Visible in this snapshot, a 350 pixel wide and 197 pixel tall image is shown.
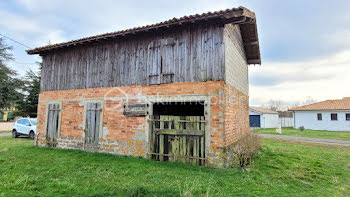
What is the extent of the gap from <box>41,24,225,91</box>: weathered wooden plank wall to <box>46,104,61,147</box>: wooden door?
104 centimetres

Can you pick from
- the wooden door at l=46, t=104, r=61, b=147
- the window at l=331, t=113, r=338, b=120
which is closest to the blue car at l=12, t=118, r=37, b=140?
the wooden door at l=46, t=104, r=61, b=147

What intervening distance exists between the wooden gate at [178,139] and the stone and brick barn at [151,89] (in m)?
0.03

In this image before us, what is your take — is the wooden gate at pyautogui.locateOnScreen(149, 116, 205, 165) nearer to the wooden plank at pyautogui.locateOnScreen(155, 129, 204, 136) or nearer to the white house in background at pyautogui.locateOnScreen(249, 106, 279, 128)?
the wooden plank at pyautogui.locateOnScreen(155, 129, 204, 136)

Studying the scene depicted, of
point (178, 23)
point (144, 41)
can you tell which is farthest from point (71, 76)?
point (178, 23)

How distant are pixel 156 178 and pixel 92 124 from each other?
15.1 ft

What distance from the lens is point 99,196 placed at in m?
3.69

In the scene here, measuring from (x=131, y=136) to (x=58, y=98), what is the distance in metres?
4.73

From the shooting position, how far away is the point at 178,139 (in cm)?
641

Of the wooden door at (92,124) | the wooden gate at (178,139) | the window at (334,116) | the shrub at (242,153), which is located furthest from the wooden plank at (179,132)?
the window at (334,116)

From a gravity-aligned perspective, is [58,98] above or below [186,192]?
above

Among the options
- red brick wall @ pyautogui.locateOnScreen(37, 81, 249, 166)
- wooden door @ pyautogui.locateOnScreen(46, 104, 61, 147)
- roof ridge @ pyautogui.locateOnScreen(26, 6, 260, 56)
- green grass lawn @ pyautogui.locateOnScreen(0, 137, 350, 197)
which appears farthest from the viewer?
wooden door @ pyautogui.locateOnScreen(46, 104, 61, 147)

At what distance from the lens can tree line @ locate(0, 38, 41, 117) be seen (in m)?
22.1

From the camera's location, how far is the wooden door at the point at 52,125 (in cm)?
907

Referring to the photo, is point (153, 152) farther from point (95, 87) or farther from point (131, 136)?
point (95, 87)
